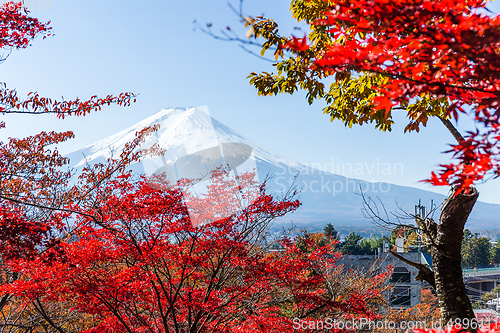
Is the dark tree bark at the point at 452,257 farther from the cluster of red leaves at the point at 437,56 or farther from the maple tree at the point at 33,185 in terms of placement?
the maple tree at the point at 33,185

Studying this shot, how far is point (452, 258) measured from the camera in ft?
10.5

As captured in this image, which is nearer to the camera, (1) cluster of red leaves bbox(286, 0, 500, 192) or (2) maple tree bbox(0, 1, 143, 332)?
(1) cluster of red leaves bbox(286, 0, 500, 192)

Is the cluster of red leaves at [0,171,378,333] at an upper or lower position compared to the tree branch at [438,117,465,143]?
lower

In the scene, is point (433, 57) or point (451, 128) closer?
point (433, 57)

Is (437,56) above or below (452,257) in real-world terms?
above

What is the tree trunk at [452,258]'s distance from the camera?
3086mm

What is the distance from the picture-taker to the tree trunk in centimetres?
309

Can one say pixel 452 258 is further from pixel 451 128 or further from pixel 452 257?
pixel 451 128

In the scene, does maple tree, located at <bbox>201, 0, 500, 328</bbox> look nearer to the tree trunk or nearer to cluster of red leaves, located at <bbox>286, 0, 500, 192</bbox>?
cluster of red leaves, located at <bbox>286, 0, 500, 192</bbox>

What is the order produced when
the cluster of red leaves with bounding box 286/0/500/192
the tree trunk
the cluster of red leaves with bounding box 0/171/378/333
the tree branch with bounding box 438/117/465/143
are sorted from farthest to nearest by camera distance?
the cluster of red leaves with bounding box 0/171/378/333, the tree branch with bounding box 438/117/465/143, the tree trunk, the cluster of red leaves with bounding box 286/0/500/192

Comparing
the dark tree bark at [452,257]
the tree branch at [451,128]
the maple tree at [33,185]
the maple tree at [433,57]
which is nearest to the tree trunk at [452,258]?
the dark tree bark at [452,257]

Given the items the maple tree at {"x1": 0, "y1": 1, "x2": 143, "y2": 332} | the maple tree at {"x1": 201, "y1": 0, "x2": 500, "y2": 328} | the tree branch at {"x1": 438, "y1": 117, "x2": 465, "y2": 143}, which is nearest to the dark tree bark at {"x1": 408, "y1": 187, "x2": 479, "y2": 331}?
the tree branch at {"x1": 438, "y1": 117, "x2": 465, "y2": 143}

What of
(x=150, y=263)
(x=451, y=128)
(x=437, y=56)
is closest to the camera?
(x=437, y=56)

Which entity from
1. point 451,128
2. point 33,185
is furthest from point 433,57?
point 33,185
